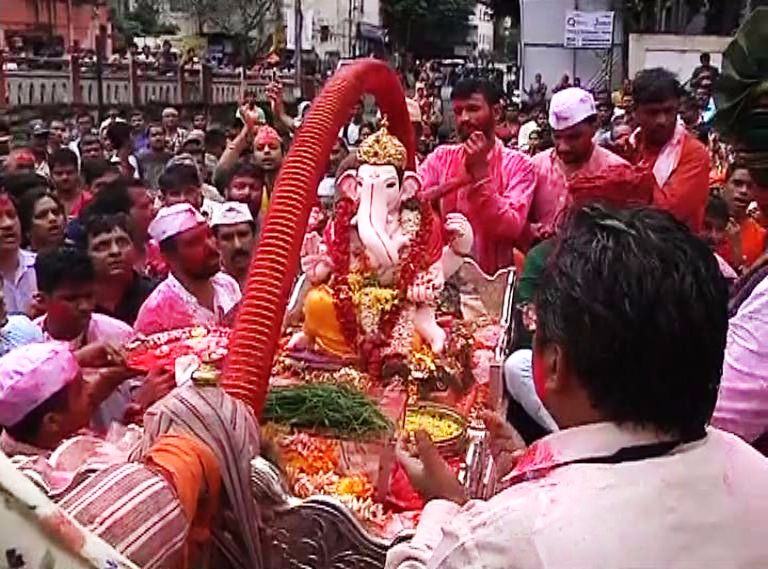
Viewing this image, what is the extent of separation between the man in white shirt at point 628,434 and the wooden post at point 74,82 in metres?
Answer: 22.5

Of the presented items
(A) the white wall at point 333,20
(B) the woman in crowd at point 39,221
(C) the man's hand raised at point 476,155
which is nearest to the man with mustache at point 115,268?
(B) the woman in crowd at point 39,221

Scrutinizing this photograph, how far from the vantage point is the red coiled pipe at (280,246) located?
2.74m

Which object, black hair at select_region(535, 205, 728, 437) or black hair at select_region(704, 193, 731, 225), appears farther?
black hair at select_region(704, 193, 731, 225)

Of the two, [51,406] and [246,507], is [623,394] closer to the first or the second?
[246,507]

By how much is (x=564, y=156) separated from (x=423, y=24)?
43936 millimetres

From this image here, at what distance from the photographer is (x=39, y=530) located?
1318 mm

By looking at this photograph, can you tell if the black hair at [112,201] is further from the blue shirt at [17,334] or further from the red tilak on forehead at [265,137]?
the red tilak on forehead at [265,137]

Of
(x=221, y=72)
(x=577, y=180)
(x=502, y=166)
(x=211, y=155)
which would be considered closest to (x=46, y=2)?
(x=221, y=72)

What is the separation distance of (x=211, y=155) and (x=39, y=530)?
9.20 m

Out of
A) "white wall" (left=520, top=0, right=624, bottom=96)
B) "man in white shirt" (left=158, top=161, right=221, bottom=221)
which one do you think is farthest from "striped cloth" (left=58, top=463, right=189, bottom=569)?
"white wall" (left=520, top=0, right=624, bottom=96)

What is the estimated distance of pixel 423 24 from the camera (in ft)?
158

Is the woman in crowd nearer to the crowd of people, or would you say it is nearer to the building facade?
the crowd of people

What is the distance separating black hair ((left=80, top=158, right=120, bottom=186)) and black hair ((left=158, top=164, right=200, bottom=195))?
97cm

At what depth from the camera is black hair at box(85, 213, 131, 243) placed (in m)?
4.57
